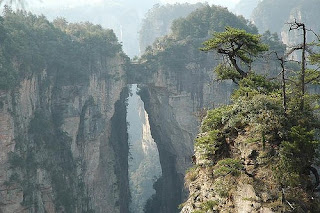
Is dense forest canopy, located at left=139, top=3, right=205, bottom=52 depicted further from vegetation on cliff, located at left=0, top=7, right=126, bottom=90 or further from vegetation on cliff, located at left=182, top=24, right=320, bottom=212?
vegetation on cliff, located at left=182, top=24, right=320, bottom=212

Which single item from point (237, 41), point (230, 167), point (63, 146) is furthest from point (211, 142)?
point (63, 146)

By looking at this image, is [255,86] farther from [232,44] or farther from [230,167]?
[230,167]

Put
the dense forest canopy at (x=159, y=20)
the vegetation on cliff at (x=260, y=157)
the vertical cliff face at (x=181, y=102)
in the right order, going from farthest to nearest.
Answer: the dense forest canopy at (x=159, y=20) < the vertical cliff face at (x=181, y=102) < the vegetation on cliff at (x=260, y=157)

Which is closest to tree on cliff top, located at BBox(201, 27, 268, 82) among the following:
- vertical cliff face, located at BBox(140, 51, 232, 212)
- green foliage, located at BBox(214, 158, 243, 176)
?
green foliage, located at BBox(214, 158, 243, 176)

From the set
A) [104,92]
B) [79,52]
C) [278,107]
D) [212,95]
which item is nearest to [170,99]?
[212,95]

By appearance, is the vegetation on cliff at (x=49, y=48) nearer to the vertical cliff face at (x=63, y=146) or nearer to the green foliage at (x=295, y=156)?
the vertical cliff face at (x=63, y=146)

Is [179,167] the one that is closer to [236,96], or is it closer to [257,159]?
[236,96]

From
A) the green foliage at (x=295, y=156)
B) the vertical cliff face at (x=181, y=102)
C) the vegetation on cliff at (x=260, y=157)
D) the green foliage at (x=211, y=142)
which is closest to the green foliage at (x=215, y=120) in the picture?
the vegetation on cliff at (x=260, y=157)
